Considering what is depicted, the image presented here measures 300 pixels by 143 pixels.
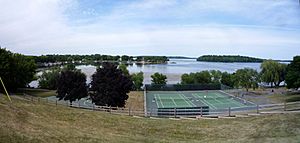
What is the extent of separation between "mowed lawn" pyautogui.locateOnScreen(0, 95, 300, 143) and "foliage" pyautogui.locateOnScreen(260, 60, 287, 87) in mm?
52430

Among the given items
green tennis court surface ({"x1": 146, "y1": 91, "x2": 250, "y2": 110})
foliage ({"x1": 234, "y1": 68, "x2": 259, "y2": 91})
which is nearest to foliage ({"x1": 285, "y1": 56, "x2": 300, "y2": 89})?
green tennis court surface ({"x1": 146, "y1": 91, "x2": 250, "y2": 110})

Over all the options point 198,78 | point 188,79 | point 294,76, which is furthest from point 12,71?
point 198,78

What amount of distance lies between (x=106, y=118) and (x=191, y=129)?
5.09 meters

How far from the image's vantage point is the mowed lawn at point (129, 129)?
1242 cm

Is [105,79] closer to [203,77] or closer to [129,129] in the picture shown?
[129,129]

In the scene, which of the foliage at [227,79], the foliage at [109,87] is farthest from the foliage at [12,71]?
the foliage at [227,79]

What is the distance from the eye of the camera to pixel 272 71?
6750cm

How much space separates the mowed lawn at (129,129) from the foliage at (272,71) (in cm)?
5243

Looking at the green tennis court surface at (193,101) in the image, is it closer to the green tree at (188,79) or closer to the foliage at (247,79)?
the foliage at (247,79)

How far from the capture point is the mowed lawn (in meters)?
12.4

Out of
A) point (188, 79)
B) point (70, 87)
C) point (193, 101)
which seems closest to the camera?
point (70, 87)

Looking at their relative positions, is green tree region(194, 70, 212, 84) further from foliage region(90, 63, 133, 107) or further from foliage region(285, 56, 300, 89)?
foliage region(90, 63, 133, 107)

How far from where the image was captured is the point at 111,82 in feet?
110

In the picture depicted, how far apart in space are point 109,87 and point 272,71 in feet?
147
